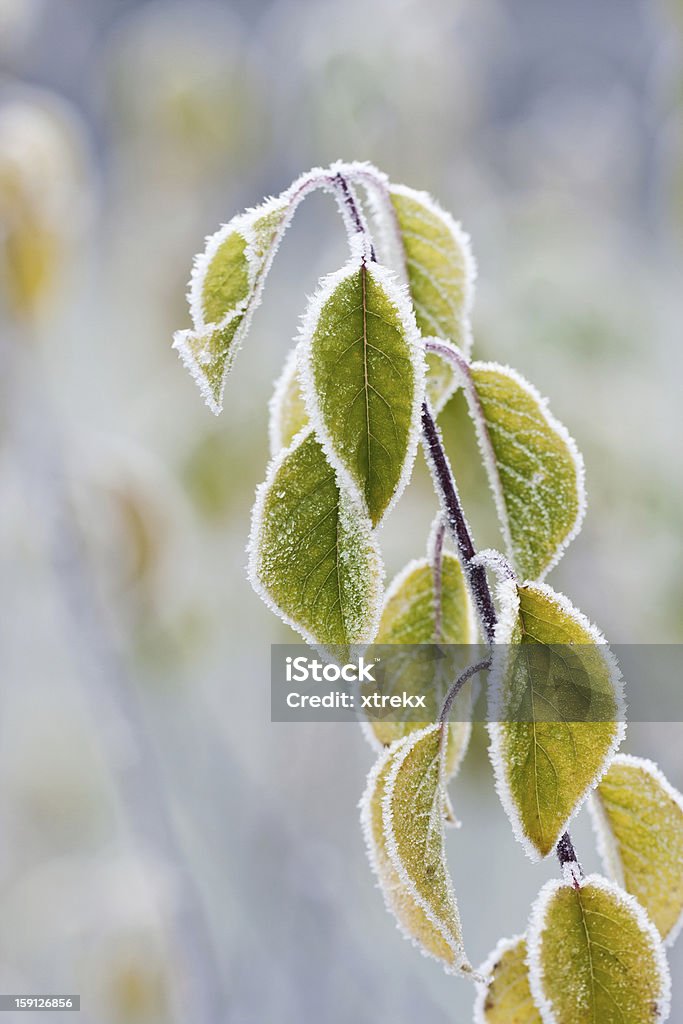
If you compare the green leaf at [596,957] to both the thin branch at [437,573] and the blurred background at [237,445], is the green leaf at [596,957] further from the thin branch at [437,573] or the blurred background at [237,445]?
the blurred background at [237,445]

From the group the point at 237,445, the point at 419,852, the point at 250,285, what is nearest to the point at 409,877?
the point at 419,852

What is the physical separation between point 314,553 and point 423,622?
137mm

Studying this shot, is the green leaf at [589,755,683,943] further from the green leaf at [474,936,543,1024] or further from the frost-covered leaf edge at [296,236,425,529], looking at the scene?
the frost-covered leaf edge at [296,236,425,529]

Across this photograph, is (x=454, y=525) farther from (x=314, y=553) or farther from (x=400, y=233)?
(x=400, y=233)

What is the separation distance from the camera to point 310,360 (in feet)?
1.15

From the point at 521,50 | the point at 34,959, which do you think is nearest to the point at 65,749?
the point at 34,959

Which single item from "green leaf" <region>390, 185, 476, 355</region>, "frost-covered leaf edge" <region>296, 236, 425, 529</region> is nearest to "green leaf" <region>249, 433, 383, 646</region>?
"frost-covered leaf edge" <region>296, 236, 425, 529</region>

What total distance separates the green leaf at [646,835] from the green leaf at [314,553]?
0.18 m

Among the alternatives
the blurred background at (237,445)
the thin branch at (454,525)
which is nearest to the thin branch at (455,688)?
the thin branch at (454,525)

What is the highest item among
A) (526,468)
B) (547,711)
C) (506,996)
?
(526,468)

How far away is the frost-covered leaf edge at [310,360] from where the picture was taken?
1.13 feet

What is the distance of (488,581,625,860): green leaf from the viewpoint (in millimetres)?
360

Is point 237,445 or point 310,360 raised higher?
point 237,445

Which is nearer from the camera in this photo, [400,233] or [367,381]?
[367,381]
